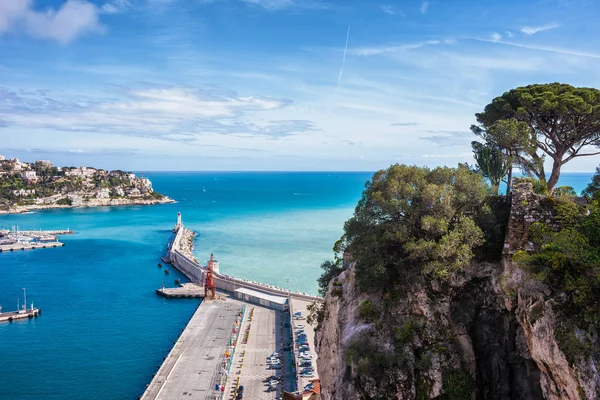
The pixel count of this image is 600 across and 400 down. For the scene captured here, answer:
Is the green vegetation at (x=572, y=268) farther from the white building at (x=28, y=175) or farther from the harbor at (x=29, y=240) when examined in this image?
the white building at (x=28, y=175)

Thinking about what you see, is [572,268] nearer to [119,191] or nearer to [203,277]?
[203,277]

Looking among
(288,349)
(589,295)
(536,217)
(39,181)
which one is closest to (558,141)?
(536,217)

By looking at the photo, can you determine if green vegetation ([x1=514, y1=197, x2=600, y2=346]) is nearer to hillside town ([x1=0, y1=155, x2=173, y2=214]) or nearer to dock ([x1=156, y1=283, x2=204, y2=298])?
dock ([x1=156, y1=283, x2=204, y2=298])

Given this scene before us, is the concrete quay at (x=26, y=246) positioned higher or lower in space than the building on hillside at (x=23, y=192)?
lower

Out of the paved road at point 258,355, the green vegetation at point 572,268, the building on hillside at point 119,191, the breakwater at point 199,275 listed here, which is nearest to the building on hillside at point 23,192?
the building on hillside at point 119,191

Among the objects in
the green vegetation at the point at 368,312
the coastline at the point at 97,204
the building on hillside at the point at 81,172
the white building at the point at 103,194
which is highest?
the building on hillside at the point at 81,172

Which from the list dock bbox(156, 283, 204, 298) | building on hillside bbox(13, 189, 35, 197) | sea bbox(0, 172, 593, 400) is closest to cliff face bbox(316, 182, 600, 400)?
sea bbox(0, 172, 593, 400)

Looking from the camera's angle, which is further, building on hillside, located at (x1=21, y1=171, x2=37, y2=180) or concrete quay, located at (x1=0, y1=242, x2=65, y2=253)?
building on hillside, located at (x1=21, y1=171, x2=37, y2=180)
